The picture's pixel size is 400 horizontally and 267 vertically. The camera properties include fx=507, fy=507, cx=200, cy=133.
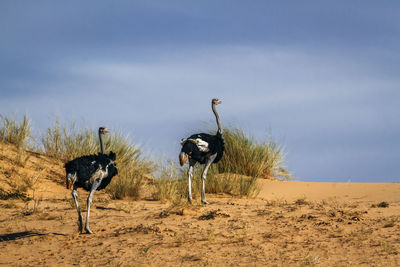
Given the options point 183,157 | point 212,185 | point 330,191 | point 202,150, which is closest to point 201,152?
point 202,150

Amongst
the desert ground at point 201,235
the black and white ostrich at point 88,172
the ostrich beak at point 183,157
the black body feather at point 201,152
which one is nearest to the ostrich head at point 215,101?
the black body feather at point 201,152

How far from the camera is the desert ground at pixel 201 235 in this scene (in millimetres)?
7426

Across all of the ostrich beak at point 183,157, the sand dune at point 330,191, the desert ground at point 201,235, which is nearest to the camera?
the desert ground at point 201,235

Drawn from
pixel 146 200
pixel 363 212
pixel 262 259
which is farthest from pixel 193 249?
pixel 146 200

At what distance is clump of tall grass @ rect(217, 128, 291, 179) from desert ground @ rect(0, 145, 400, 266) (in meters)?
3.82

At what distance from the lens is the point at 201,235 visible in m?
8.47

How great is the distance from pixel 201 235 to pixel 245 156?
311 inches

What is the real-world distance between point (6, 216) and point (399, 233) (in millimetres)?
8100

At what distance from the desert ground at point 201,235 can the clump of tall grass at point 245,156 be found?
12.5ft

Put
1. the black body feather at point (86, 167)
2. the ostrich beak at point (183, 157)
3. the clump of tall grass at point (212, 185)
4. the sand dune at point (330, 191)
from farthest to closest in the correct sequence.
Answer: the sand dune at point (330, 191), the clump of tall grass at point (212, 185), the ostrich beak at point (183, 157), the black body feather at point (86, 167)

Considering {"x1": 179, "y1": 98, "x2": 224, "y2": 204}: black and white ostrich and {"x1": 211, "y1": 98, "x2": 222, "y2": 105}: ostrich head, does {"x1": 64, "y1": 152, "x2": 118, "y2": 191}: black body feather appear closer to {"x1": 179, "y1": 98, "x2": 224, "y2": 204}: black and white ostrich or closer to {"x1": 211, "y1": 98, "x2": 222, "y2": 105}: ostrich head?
{"x1": 179, "y1": 98, "x2": 224, "y2": 204}: black and white ostrich

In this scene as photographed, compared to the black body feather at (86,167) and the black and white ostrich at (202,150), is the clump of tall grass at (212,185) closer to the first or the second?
the black and white ostrich at (202,150)

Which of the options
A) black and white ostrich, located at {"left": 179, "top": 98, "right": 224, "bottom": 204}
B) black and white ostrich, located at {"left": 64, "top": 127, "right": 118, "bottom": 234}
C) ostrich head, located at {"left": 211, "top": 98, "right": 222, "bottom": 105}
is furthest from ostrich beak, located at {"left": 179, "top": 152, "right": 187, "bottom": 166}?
black and white ostrich, located at {"left": 64, "top": 127, "right": 118, "bottom": 234}

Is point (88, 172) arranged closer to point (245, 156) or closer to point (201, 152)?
point (201, 152)
